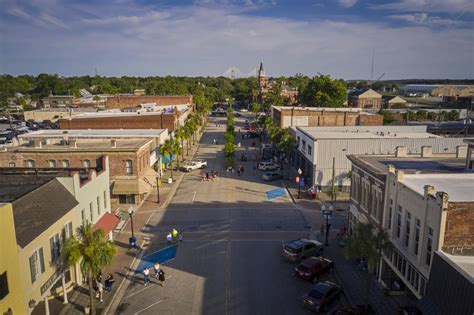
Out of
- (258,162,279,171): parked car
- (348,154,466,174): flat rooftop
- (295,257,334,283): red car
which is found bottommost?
(295,257,334,283): red car

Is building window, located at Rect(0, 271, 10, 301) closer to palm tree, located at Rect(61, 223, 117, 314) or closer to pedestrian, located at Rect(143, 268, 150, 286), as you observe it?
palm tree, located at Rect(61, 223, 117, 314)

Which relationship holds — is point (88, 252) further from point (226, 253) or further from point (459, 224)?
point (459, 224)

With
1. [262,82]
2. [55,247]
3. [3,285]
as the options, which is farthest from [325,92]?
[3,285]

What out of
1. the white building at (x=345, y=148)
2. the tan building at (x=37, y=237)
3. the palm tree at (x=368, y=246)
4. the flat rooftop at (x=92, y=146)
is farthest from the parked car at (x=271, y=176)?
the tan building at (x=37, y=237)

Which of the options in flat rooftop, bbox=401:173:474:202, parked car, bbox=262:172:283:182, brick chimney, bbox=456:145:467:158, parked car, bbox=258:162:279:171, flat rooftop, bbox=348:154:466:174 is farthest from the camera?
parked car, bbox=258:162:279:171

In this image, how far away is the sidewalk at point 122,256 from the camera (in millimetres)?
22234

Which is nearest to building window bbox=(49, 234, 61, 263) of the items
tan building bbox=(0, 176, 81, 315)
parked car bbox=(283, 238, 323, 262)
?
tan building bbox=(0, 176, 81, 315)

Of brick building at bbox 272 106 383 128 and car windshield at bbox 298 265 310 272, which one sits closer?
car windshield at bbox 298 265 310 272

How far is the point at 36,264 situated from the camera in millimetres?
18656

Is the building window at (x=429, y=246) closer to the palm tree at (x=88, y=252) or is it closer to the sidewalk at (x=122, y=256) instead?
the palm tree at (x=88, y=252)

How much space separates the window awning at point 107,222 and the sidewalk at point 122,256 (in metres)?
2.16

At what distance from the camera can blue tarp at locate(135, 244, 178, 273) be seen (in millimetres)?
27331

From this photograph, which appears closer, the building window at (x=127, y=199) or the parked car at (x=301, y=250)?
the parked car at (x=301, y=250)

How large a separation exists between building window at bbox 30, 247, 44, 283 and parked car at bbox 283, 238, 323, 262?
15463 millimetres
